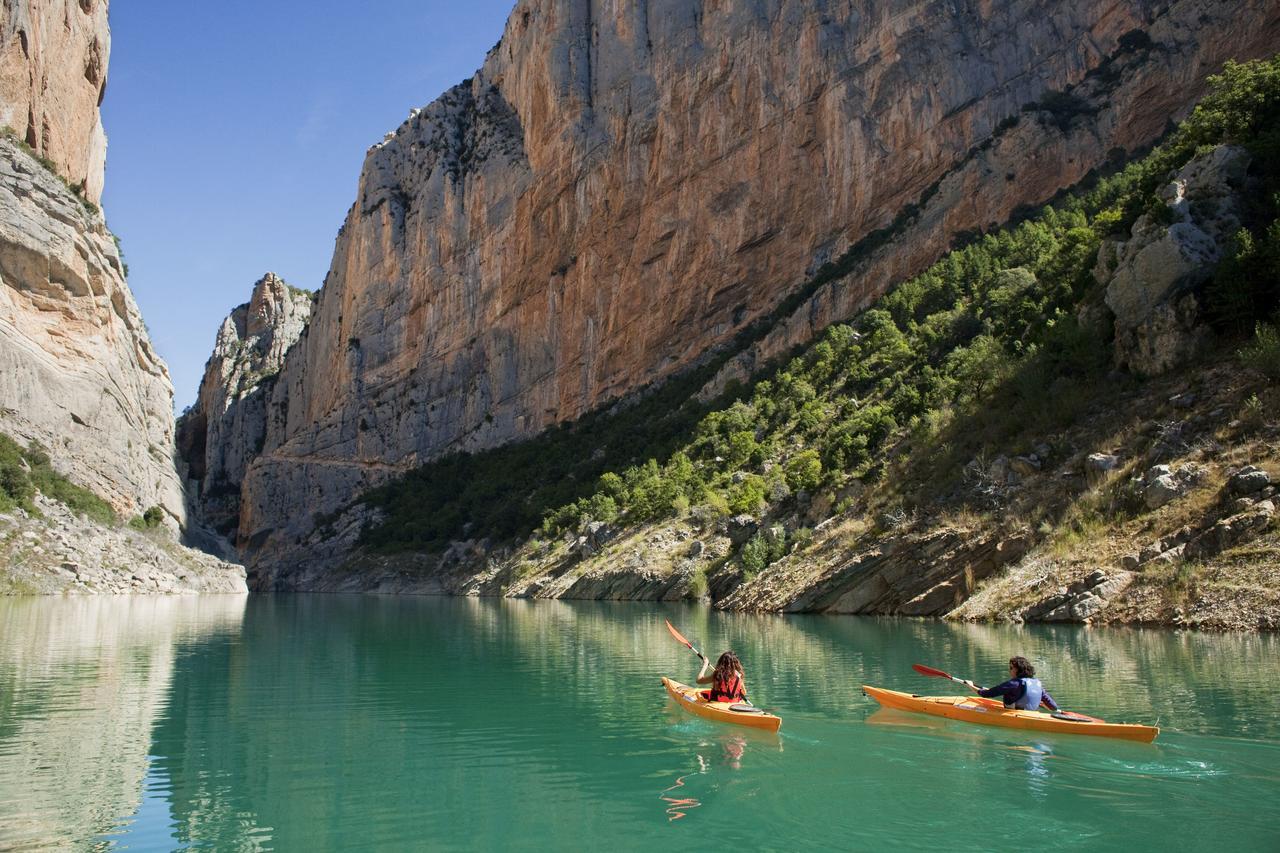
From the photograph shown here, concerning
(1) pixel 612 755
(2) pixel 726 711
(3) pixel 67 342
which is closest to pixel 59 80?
(3) pixel 67 342

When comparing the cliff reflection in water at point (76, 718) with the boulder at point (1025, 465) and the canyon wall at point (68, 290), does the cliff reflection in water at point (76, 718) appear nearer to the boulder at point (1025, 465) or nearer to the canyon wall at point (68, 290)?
the boulder at point (1025, 465)

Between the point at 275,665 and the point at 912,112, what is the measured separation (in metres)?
65.5

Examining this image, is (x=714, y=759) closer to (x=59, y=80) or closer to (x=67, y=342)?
(x=67, y=342)

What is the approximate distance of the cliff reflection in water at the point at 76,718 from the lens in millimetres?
9500

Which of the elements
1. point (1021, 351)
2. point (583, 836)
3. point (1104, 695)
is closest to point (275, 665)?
point (583, 836)

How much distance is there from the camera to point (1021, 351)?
4116cm

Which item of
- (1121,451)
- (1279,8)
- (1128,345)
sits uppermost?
(1279,8)

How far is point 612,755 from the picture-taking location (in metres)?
12.5

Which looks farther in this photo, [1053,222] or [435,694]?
[1053,222]

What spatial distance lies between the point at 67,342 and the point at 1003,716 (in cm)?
6434

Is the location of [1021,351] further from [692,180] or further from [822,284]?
[692,180]

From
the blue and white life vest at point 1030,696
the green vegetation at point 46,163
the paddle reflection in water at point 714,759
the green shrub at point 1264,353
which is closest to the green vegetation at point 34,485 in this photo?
the green vegetation at point 46,163

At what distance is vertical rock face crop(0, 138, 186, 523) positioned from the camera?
5688 centimetres

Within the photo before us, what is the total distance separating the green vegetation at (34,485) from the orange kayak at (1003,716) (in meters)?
48.0
